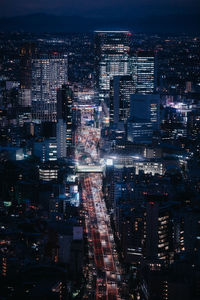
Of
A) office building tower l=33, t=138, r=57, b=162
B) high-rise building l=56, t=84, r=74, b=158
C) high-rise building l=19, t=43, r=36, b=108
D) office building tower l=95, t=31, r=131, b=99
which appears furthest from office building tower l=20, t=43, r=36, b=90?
office building tower l=33, t=138, r=57, b=162

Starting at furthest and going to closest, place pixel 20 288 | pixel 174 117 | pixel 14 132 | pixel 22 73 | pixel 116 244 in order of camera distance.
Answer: pixel 22 73 → pixel 174 117 → pixel 14 132 → pixel 116 244 → pixel 20 288

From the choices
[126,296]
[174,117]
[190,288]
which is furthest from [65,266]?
[174,117]

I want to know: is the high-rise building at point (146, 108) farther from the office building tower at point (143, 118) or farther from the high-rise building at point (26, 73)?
the high-rise building at point (26, 73)

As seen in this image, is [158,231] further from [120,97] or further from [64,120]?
[120,97]

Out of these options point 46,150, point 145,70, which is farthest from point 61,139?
point 145,70

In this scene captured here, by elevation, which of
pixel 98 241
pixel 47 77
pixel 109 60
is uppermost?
pixel 109 60

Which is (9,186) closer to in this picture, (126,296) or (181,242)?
(181,242)

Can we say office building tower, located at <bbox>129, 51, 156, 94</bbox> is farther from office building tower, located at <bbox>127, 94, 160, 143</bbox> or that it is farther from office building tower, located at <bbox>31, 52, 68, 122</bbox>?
office building tower, located at <bbox>127, 94, 160, 143</bbox>
